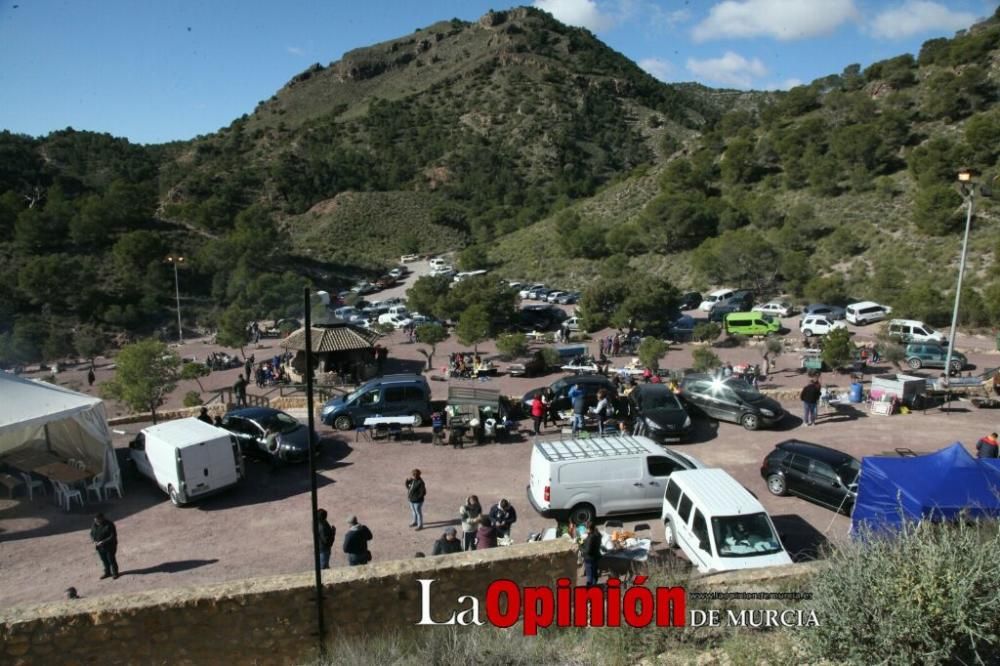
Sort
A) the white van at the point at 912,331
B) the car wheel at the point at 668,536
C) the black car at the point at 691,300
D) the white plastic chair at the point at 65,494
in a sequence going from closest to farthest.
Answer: the car wheel at the point at 668,536, the white plastic chair at the point at 65,494, the white van at the point at 912,331, the black car at the point at 691,300

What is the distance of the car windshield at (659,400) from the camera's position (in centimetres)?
1609

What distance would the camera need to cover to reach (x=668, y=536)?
1023cm

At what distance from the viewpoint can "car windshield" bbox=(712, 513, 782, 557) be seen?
8711 millimetres

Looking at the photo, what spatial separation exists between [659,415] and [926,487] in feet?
21.2

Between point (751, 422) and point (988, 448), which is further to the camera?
point (751, 422)

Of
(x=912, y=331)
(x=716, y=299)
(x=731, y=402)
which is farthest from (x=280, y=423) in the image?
(x=716, y=299)

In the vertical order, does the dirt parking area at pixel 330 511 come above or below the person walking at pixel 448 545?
below

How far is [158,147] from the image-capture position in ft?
440

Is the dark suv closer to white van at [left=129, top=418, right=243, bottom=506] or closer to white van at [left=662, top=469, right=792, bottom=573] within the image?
white van at [left=662, top=469, right=792, bottom=573]

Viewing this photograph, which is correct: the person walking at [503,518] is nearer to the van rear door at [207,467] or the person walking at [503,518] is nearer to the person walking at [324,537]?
the person walking at [324,537]

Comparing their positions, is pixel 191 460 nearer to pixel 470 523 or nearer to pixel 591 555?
pixel 470 523

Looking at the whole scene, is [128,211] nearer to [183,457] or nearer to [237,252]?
[237,252]

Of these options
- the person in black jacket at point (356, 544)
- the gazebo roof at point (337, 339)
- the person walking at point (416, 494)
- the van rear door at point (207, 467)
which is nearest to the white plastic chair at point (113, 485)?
the van rear door at point (207, 467)

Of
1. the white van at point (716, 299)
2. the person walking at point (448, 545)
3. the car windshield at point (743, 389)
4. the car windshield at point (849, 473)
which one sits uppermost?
the white van at point (716, 299)
